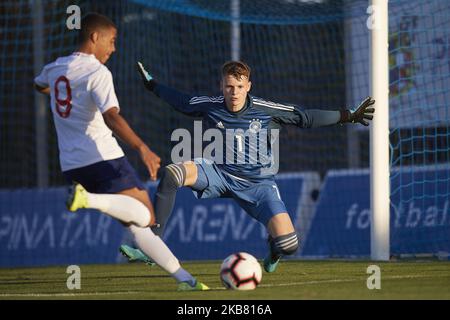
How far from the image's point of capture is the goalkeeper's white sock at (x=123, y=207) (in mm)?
7211

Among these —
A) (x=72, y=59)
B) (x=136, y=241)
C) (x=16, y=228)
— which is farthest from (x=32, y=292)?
(x=16, y=228)

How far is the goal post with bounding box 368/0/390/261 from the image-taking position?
37.0ft

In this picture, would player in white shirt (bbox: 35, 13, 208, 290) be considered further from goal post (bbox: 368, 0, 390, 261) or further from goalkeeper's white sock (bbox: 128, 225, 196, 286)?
goal post (bbox: 368, 0, 390, 261)

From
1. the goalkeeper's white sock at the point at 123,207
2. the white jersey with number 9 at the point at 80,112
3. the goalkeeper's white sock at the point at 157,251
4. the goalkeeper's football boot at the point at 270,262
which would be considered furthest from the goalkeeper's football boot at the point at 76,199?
the goalkeeper's football boot at the point at 270,262

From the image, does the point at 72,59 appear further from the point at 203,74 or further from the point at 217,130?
the point at 203,74

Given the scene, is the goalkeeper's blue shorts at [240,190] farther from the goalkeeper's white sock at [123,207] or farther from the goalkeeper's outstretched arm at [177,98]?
the goalkeeper's white sock at [123,207]

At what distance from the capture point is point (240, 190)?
928 cm

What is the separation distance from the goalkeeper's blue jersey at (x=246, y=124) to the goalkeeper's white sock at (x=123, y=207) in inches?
81.0

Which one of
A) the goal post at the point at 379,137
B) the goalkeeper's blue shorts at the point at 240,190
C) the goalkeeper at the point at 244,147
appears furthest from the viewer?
the goal post at the point at 379,137

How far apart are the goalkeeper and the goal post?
2.18 metres

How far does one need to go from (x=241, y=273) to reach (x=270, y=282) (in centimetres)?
100

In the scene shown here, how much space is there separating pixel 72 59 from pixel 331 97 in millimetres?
9706

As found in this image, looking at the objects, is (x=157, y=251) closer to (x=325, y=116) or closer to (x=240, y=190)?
(x=240, y=190)

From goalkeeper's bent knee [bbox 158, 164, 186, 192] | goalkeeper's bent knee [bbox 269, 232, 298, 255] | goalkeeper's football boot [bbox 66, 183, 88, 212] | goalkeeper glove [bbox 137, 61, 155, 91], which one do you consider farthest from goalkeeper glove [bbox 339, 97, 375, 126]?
goalkeeper's football boot [bbox 66, 183, 88, 212]
